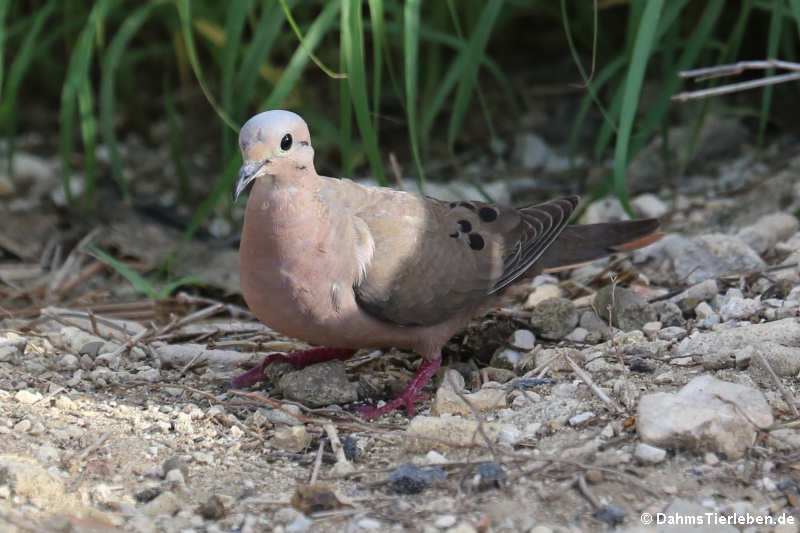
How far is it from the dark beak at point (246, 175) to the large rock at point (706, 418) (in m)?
1.08

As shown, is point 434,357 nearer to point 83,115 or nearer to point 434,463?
point 434,463

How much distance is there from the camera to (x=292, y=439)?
2502 millimetres

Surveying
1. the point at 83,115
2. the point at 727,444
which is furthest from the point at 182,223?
the point at 727,444

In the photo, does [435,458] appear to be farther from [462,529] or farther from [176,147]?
[176,147]

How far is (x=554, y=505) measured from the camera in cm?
214

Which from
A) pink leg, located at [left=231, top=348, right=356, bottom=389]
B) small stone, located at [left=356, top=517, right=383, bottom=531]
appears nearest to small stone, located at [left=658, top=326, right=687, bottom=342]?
pink leg, located at [left=231, top=348, right=356, bottom=389]

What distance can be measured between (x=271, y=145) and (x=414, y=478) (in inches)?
36.7

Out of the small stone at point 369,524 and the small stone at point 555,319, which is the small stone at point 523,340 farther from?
the small stone at point 369,524

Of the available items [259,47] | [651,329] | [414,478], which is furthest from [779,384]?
[259,47]

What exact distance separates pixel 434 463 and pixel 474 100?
322 cm

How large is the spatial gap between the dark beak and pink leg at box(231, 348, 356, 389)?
24.0 inches

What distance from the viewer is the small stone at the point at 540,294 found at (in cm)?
342

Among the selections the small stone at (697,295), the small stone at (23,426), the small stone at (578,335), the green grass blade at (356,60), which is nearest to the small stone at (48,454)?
the small stone at (23,426)

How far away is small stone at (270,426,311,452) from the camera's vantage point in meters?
2.50
